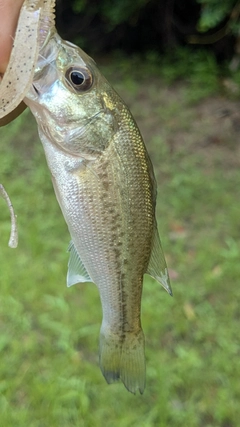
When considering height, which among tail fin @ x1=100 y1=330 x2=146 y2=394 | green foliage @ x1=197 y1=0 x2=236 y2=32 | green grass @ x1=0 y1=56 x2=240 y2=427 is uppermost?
tail fin @ x1=100 y1=330 x2=146 y2=394

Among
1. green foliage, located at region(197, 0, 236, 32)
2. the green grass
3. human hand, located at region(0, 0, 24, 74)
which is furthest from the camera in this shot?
green foliage, located at region(197, 0, 236, 32)

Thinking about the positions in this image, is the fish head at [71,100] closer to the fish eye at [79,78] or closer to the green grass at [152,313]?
the fish eye at [79,78]

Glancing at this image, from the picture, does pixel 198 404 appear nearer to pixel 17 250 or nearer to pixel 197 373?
pixel 197 373

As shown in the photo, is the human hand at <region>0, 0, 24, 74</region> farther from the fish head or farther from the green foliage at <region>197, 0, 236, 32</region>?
the green foliage at <region>197, 0, 236, 32</region>

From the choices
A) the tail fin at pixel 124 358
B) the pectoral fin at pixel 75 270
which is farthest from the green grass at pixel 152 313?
the pectoral fin at pixel 75 270

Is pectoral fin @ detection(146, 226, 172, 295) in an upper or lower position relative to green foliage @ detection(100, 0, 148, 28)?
upper

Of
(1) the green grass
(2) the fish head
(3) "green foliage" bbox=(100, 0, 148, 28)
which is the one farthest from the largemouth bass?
(3) "green foliage" bbox=(100, 0, 148, 28)

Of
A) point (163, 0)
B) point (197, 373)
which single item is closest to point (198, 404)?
point (197, 373)

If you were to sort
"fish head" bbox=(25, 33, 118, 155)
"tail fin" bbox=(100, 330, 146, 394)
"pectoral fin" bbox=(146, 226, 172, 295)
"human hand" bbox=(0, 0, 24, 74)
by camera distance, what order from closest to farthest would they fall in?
"human hand" bbox=(0, 0, 24, 74), "fish head" bbox=(25, 33, 118, 155), "pectoral fin" bbox=(146, 226, 172, 295), "tail fin" bbox=(100, 330, 146, 394)
